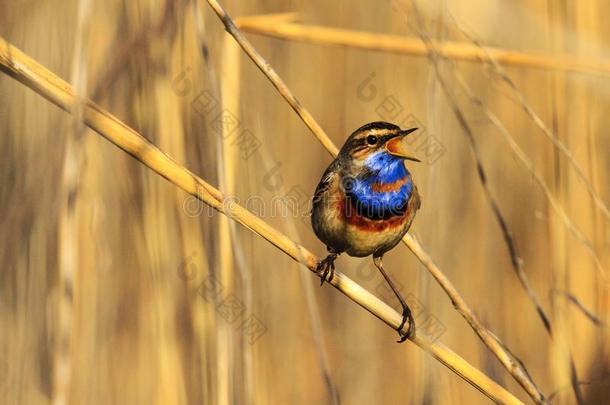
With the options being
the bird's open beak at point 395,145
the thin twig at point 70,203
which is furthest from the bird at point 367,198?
the thin twig at point 70,203

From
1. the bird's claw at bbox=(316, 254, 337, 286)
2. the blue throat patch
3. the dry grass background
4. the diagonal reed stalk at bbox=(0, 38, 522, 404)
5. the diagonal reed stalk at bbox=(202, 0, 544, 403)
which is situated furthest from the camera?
the blue throat patch

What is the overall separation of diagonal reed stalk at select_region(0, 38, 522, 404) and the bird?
0.45 metres

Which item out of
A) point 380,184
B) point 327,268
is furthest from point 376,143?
point 327,268

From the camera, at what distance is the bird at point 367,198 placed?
2873 mm

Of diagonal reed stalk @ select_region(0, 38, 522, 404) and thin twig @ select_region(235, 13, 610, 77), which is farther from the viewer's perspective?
thin twig @ select_region(235, 13, 610, 77)

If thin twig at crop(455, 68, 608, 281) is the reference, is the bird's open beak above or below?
above

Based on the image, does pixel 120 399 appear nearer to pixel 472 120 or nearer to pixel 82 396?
pixel 82 396

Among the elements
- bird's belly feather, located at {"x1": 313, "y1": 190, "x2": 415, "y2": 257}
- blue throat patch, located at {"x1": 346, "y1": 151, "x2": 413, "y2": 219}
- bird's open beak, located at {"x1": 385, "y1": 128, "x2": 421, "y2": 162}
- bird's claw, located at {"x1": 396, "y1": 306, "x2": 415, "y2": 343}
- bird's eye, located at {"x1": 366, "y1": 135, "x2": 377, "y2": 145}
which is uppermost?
bird's eye, located at {"x1": 366, "y1": 135, "x2": 377, "y2": 145}

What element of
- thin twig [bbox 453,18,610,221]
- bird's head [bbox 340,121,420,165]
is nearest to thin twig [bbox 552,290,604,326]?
thin twig [bbox 453,18,610,221]

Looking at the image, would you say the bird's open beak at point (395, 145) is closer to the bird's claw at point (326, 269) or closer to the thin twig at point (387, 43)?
the thin twig at point (387, 43)

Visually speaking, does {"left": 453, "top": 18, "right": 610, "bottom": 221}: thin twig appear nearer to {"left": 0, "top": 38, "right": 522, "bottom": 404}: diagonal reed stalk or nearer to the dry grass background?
the dry grass background

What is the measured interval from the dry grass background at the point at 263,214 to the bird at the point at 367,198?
0.13 metres

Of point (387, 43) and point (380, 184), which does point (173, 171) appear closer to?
point (380, 184)

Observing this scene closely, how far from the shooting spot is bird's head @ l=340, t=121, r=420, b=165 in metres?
2.94
